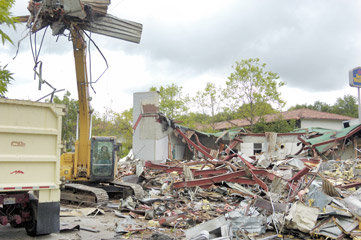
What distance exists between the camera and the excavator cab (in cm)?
1106

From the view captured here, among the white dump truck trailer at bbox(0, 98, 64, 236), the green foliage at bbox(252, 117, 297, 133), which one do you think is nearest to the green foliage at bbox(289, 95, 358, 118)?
the green foliage at bbox(252, 117, 297, 133)

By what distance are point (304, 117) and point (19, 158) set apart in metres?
40.9

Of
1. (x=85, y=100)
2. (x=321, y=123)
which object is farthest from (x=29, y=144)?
(x=321, y=123)

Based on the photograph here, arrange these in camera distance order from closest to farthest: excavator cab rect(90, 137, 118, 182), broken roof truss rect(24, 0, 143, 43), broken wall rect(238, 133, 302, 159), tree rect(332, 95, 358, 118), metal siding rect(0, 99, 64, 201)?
metal siding rect(0, 99, 64, 201), broken roof truss rect(24, 0, 143, 43), excavator cab rect(90, 137, 118, 182), broken wall rect(238, 133, 302, 159), tree rect(332, 95, 358, 118)

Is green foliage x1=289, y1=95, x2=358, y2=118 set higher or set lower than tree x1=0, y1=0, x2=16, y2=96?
higher

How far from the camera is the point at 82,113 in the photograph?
11078 millimetres

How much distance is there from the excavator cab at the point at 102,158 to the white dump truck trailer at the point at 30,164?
4.50 meters

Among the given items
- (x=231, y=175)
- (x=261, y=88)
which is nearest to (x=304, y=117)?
(x=261, y=88)

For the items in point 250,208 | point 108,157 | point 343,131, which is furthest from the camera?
point 343,131

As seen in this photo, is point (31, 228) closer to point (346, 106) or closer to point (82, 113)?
point (82, 113)

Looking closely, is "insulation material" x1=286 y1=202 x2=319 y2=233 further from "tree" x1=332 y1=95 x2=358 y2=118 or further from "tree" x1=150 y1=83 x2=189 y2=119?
"tree" x1=332 y1=95 x2=358 y2=118

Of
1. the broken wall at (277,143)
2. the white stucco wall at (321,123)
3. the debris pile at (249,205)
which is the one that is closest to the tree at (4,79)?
the debris pile at (249,205)

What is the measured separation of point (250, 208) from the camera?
25.9 feet

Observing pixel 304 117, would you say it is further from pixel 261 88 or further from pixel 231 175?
pixel 231 175
